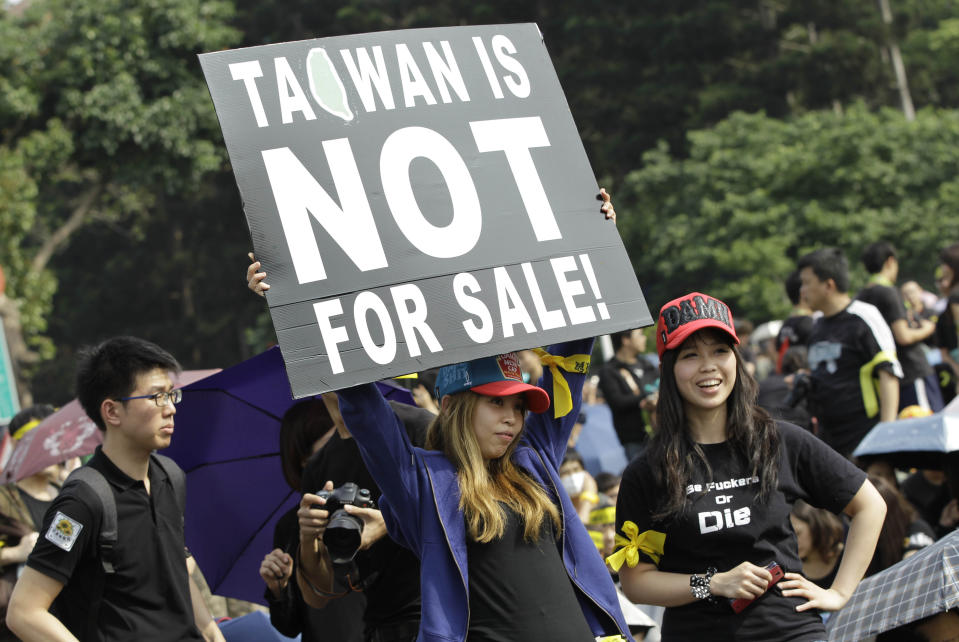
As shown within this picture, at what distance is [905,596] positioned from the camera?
298 cm

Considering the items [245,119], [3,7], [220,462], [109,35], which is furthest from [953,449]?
[3,7]

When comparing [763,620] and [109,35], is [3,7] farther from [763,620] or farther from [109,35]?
[763,620]

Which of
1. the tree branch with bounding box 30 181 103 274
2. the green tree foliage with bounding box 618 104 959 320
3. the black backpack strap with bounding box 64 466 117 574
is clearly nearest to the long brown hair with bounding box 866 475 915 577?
the black backpack strap with bounding box 64 466 117 574

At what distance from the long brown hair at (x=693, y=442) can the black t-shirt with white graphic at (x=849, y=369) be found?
3.12 metres

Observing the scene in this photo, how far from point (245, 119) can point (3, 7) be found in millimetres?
25362

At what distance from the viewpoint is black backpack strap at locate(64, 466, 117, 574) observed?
3531 millimetres

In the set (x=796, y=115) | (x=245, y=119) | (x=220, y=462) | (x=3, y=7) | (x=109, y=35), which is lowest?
(x=220, y=462)

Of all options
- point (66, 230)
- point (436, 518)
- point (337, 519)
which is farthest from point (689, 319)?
point (66, 230)

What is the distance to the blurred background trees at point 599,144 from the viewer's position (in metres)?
24.4

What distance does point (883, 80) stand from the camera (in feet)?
119

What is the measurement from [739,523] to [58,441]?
367 cm

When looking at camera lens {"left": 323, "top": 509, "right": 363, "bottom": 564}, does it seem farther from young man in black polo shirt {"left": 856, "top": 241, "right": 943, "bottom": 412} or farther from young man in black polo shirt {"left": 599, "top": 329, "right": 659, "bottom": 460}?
young man in black polo shirt {"left": 599, "top": 329, "right": 659, "bottom": 460}

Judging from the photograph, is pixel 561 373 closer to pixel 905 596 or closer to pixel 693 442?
pixel 693 442

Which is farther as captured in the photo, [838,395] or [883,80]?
[883,80]
